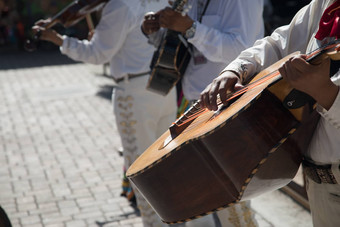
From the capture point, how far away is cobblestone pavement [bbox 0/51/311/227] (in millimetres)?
4273

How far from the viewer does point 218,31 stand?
285 centimetres

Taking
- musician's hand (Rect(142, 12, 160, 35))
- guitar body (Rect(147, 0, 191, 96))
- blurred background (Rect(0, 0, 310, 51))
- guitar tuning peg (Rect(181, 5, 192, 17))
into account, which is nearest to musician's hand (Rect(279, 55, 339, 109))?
guitar tuning peg (Rect(181, 5, 192, 17))

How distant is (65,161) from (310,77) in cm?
452

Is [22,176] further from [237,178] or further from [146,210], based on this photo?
[237,178]

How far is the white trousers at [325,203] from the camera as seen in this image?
1805 mm

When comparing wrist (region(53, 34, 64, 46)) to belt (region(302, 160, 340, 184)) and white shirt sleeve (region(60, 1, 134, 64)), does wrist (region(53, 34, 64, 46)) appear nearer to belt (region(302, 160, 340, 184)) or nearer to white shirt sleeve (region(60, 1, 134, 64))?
white shirt sleeve (region(60, 1, 134, 64))

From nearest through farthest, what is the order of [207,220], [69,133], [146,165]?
[146,165] → [207,220] → [69,133]

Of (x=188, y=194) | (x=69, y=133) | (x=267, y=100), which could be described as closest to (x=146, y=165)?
(x=188, y=194)

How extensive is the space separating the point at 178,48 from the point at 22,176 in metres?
2.93

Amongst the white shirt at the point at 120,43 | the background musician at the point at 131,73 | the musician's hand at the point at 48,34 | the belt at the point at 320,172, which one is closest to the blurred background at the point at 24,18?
the musician's hand at the point at 48,34

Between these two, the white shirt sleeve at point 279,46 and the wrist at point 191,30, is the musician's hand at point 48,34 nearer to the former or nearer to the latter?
the wrist at point 191,30

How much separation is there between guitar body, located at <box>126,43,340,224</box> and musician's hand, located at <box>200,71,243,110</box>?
41 millimetres

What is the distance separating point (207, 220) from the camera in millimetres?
3795

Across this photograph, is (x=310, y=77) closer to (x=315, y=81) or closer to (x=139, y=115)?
(x=315, y=81)
